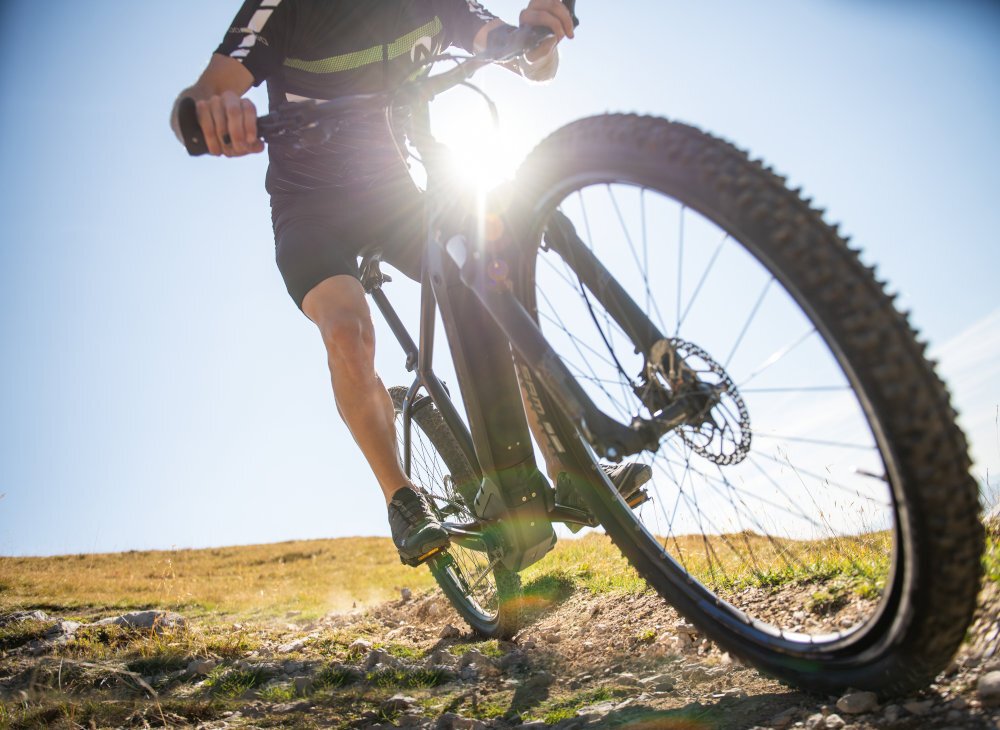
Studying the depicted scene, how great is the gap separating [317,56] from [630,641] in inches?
115

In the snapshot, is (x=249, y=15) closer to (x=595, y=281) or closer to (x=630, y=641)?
(x=595, y=281)

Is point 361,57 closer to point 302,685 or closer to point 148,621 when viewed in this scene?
point 302,685

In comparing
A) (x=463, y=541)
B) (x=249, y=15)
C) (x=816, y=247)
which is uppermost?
(x=249, y=15)

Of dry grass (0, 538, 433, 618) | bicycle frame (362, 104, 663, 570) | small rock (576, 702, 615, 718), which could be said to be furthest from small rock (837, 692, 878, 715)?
dry grass (0, 538, 433, 618)

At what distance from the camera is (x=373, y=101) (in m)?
1.95

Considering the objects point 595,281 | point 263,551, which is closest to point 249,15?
point 595,281

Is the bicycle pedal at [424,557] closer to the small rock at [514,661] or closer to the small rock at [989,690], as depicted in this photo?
the small rock at [514,661]

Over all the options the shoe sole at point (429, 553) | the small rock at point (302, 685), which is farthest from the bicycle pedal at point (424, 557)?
the small rock at point (302, 685)

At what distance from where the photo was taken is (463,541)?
2.78 metres

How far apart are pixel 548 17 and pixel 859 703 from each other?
207 cm

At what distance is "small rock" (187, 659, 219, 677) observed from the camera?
3.02m

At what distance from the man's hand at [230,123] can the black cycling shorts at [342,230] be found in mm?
915

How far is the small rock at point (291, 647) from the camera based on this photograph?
3.32 m

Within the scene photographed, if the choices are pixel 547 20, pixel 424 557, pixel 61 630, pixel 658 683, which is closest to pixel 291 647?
pixel 424 557
